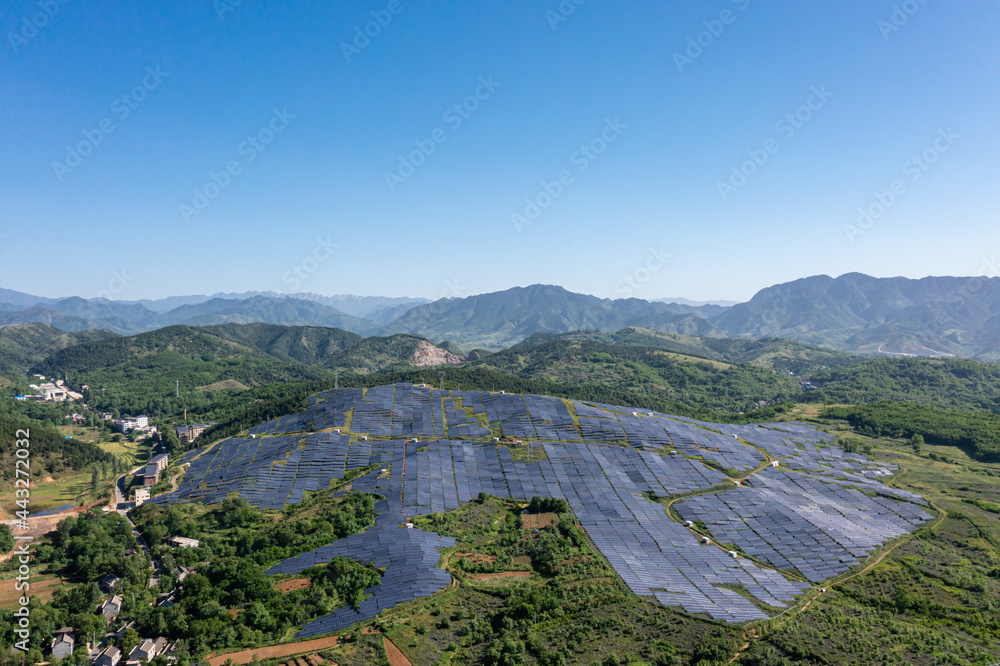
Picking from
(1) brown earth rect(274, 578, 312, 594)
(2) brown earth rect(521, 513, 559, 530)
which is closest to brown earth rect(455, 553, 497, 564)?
(2) brown earth rect(521, 513, 559, 530)

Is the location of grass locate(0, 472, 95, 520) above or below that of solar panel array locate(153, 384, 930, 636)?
below

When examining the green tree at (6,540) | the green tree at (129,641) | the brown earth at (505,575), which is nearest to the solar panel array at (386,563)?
the brown earth at (505,575)

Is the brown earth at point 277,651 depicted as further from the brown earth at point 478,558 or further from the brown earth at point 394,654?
the brown earth at point 478,558

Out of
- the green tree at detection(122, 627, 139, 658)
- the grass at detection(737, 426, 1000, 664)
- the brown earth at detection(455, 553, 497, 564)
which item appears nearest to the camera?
the grass at detection(737, 426, 1000, 664)

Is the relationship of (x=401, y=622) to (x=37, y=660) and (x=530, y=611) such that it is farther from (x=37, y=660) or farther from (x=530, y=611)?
(x=37, y=660)

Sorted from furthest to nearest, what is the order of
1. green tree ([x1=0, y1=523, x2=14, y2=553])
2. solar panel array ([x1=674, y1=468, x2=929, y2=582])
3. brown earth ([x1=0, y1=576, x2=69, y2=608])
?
green tree ([x1=0, y1=523, x2=14, y2=553]) < solar panel array ([x1=674, y1=468, x2=929, y2=582]) < brown earth ([x1=0, y1=576, x2=69, y2=608])

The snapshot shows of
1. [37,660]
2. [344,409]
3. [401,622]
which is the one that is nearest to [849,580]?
[401,622]

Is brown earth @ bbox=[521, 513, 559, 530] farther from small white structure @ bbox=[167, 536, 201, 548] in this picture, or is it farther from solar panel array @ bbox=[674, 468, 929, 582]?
small white structure @ bbox=[167, 536, 201, 548]
